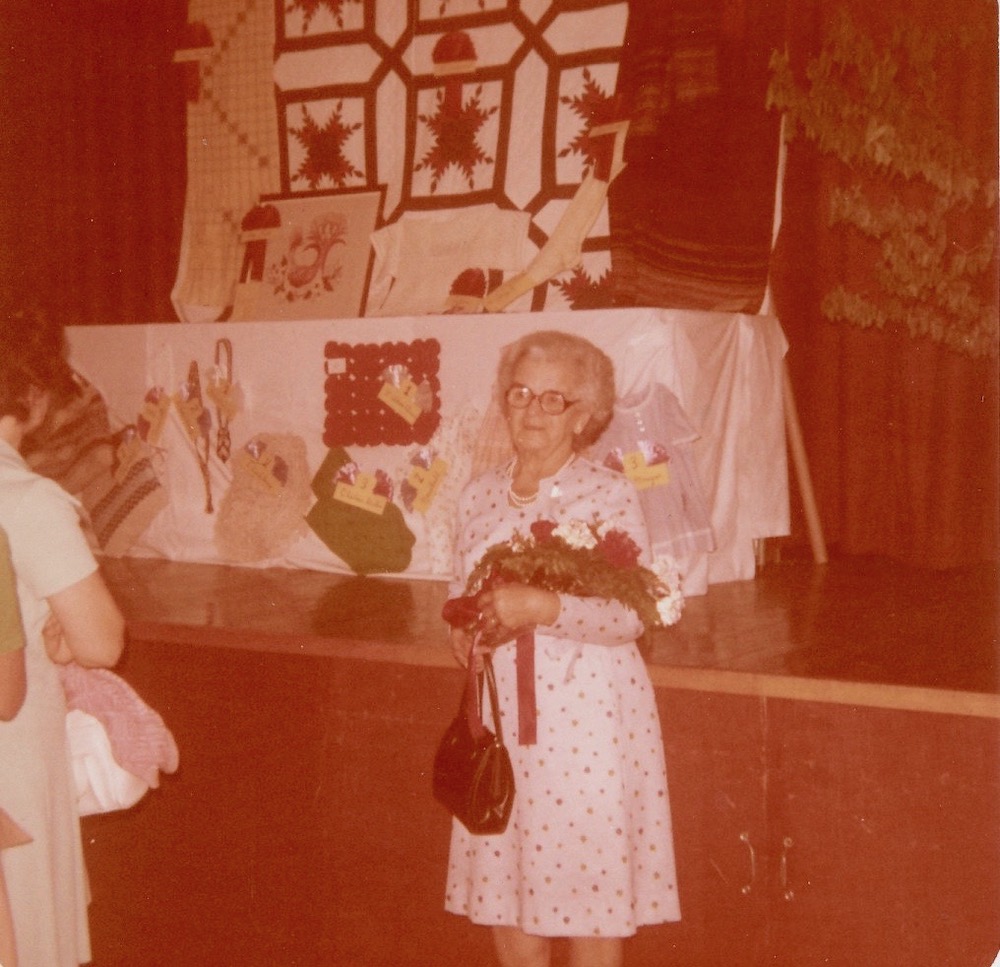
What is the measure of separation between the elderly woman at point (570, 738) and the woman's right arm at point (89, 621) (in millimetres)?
625

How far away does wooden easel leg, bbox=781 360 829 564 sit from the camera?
450 centimetres

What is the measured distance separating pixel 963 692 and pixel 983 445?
2.47 meters

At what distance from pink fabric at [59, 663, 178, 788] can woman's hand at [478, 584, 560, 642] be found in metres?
0.53

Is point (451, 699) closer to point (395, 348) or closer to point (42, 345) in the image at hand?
point (42, 345)

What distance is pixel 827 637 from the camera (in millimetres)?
3047

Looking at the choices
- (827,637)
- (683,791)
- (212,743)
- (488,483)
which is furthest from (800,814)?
(212,743)

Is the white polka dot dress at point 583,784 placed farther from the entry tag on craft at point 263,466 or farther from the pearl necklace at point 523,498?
the entry tag on craft at point 263,466

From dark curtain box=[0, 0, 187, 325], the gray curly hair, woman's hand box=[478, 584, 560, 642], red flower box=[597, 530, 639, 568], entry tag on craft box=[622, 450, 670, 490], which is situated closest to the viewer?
woman's hand box=[478, 584, 560, 642]

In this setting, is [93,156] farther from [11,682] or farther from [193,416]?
[11,682]

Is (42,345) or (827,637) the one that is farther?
(827,637)

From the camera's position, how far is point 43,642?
1.74 metres

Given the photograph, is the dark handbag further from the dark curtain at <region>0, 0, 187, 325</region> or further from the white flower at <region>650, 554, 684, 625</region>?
the dark curtain at <region>0, 0, 187, 325</region>

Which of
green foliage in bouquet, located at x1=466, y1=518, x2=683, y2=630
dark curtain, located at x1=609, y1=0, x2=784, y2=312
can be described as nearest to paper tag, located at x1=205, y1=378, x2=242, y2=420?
dark curtain, located at x1=609, y1=0, x2=784, y2=312

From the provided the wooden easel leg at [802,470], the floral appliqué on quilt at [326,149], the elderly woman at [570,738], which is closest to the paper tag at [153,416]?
the floral appliqué on quilt at [326,149]
